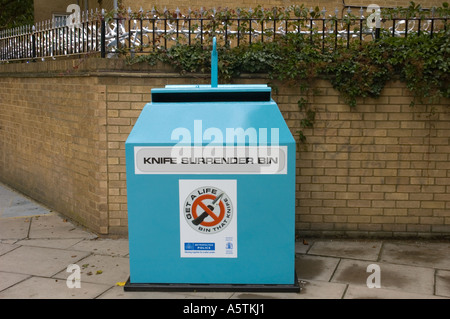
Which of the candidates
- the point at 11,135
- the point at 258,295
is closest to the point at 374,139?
the point at 258,295

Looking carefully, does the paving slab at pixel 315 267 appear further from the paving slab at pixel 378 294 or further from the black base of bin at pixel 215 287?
the black base of bin at pixel 215 287

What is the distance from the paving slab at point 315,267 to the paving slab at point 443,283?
945 millimetres

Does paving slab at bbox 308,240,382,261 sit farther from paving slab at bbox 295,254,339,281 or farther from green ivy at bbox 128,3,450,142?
green ivy at bbox 128,3,450,142

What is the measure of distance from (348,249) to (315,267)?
767mm

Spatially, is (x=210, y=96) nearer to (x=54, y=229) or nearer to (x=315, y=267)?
(x=315, y=267)

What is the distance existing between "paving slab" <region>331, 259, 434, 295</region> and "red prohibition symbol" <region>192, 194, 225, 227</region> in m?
1.33

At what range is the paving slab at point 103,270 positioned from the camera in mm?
4891

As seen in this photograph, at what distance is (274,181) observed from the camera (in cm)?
428

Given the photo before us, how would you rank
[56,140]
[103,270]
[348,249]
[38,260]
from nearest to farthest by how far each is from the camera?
[103,270]
[38,260]
[348,249]
[56,140]

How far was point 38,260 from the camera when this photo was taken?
5.48 m

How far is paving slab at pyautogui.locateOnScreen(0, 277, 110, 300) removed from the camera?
449cm

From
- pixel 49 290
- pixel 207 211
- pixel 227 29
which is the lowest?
pixel 49 290

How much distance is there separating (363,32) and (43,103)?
184 inches

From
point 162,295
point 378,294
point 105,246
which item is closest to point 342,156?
point 378,294
